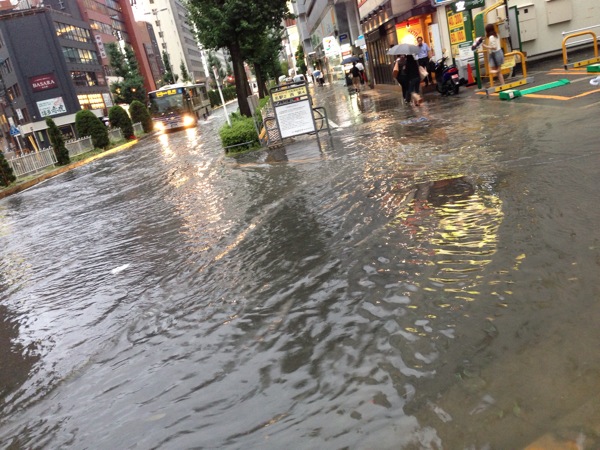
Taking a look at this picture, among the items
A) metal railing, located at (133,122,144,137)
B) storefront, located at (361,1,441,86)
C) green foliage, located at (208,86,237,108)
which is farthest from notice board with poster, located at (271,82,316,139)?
green foliage, located at (208,86,237,108)

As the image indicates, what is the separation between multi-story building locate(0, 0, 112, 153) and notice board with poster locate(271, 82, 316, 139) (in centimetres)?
6102

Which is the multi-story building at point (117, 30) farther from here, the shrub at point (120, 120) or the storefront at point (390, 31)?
the storefront at point (390, 31)

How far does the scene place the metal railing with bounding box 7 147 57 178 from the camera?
84.8 feet

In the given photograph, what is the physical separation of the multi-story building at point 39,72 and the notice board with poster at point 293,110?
61019 mm

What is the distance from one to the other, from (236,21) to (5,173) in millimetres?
12147

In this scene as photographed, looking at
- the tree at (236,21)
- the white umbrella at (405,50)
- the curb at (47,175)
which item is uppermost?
the tree at (236,21)

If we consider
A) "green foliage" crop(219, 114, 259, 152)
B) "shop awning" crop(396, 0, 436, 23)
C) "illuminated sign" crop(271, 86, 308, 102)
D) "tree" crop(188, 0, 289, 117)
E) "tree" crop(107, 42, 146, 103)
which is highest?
"tree" crop(107, 42, 146, 103)

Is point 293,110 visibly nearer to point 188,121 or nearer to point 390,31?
point 390,31

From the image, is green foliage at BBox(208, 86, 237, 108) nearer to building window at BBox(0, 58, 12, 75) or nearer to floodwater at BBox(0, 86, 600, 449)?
building window at BBox(0, 58, 12, 75)

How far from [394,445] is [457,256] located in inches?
98.6

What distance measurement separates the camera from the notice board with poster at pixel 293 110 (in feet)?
45.9

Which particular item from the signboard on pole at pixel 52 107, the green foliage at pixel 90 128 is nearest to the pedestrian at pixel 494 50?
the green foliage at pixel 90 128

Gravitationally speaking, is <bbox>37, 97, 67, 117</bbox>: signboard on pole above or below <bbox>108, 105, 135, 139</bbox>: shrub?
above

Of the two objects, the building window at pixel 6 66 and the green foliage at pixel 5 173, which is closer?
the green foliage at pixel 5 173
